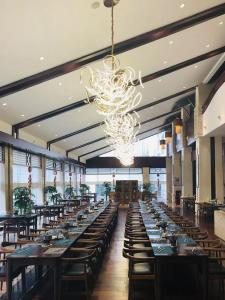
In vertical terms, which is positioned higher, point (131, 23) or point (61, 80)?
point (131, 23)

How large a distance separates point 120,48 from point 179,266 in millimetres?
5183

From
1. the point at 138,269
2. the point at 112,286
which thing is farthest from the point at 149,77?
→ the point at 138,269

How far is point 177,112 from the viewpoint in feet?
67.6

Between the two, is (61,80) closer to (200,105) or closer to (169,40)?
(169,40)

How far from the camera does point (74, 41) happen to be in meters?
7.38

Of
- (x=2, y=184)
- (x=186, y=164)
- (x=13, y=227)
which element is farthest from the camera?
(x=186, y=164)

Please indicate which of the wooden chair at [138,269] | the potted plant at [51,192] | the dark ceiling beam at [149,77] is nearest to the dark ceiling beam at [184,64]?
the dark ceiling beam at [149,77]

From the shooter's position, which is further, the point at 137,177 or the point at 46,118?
the point at 137,177

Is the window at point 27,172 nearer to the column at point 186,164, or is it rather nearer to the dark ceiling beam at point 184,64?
the dark ceiling beam at point 184,64

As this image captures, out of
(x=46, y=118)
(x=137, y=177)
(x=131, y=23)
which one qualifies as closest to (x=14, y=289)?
(x=131, y=23)

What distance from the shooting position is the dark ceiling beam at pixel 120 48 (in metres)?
8.03

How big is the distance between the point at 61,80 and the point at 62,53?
1.64m

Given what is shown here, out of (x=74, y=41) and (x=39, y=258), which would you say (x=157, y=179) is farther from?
(x=39, y=258)

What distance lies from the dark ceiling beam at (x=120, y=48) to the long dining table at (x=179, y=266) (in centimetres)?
447
